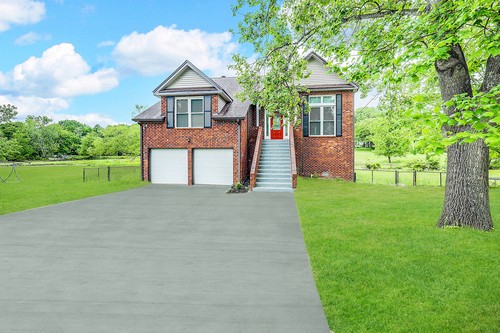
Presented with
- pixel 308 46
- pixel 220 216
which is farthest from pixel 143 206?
pixel 308 46

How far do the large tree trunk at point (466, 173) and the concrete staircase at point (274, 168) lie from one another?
25.9ft

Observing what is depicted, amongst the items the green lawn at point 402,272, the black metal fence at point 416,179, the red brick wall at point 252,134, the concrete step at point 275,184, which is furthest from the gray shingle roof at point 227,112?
the black metal fence at point 416,179

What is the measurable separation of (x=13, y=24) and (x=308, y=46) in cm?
5368

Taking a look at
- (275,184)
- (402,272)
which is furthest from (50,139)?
(402,272)

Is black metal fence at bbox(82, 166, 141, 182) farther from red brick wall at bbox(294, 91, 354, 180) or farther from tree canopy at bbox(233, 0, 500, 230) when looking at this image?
tree canopy at bbox(233, 0, 500, 230)

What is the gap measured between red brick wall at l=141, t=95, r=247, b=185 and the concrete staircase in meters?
1.42

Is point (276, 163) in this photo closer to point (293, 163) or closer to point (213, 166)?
point (293, 163)

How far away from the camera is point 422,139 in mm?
3680

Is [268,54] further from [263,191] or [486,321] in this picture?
[486,321]

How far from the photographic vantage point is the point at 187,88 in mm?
17391

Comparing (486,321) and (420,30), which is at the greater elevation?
(420,30)

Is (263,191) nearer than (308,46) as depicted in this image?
No

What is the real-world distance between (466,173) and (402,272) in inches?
160

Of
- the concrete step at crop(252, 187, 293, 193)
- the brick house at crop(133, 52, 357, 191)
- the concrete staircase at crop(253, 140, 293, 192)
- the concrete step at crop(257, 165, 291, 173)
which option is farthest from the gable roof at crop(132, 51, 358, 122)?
the concrete step at crop(252, 187, 293, 193)
